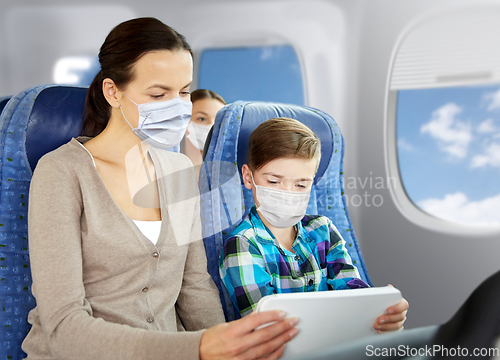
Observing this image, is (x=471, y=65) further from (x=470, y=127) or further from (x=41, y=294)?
(x=41, y=294)

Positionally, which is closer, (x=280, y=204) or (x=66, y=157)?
(x=66, y=157)

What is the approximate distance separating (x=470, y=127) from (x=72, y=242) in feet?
7.36

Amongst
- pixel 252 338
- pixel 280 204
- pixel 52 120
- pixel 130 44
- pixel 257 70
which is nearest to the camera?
pixel 252 338

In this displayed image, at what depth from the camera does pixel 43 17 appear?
2.50 metres

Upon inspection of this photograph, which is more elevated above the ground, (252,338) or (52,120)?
(52,120)

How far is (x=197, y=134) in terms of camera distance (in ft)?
7.43

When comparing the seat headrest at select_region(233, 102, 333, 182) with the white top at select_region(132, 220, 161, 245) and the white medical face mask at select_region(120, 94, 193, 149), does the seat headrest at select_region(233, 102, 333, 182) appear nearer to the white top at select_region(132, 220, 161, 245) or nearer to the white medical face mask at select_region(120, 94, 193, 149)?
the white medical face mask at select_region(120, 94, 193, 149)

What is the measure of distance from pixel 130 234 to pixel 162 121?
1.07 feet

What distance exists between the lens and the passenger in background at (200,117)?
7.30ft

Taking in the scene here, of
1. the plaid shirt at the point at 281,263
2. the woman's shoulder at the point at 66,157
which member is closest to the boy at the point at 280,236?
the plaid shirt at the point at 281,263

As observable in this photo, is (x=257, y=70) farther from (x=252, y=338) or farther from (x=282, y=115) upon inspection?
(x=252, y=338)

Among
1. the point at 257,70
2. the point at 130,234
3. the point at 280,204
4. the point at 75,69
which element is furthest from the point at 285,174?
the point at 75,69

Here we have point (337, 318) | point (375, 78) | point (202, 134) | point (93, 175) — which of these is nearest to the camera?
point (337, 318)

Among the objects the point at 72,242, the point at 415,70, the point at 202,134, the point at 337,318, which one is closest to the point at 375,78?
the point at 415,70
